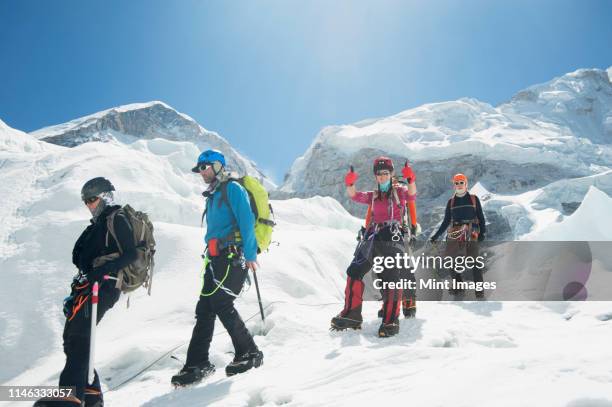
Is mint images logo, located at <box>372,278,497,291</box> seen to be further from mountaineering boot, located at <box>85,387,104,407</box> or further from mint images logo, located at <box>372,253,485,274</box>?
mountaineering boot, located at <box>85,387,104,407</box>

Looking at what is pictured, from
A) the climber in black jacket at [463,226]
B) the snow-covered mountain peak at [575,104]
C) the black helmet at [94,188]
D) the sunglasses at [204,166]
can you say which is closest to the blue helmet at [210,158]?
the sunglasses at [204,166]

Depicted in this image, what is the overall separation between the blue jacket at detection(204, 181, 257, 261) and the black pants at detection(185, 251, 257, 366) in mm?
212

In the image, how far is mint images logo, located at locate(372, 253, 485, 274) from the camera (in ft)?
16.4

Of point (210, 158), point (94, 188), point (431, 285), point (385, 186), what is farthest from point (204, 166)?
point (431, 285)

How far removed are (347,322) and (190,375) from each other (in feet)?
6.02

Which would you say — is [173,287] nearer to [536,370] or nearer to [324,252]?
[324,252]

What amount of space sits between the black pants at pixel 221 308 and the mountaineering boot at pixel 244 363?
4 cm

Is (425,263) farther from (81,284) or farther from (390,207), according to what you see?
(81,284)

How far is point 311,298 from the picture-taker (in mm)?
8945

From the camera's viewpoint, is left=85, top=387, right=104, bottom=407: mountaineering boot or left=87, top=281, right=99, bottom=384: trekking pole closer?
left=87, top=281, right=99, bottom=384: trekking pole

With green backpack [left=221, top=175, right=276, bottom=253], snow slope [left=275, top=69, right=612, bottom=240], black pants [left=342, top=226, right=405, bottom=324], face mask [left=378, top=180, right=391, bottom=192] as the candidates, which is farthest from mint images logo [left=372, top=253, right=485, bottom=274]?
snow slope [left=275, top=69, right=612, bottom=240]

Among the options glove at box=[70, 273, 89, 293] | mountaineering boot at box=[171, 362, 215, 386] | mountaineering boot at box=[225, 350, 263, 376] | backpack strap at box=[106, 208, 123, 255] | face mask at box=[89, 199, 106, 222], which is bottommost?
mountaineering boot at box=[171, 362, 215, 386]

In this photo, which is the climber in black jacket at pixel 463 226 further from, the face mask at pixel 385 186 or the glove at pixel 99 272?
the glove at pixel 99 272

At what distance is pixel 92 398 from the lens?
351cm
